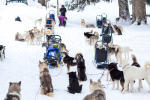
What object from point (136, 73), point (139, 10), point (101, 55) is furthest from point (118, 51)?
point (139, 10)

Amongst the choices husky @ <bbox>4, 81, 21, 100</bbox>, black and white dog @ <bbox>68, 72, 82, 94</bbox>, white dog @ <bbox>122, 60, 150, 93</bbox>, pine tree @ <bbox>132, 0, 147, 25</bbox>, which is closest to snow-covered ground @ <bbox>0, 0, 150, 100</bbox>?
black and white dog @ <bbox>68, 72, 82, 94</bbox>

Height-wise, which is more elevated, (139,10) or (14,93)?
(139,10)

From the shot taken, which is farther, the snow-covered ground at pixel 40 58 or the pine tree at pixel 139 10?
the pine tree at pixel 139 10

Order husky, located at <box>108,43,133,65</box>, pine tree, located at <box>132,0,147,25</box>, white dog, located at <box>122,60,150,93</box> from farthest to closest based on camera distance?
pine tree, located at <box>132,0,147,25</box>
husky, located at <box>108,43,133,65</box>
white dog, located at <box>122,60,150,93</box>

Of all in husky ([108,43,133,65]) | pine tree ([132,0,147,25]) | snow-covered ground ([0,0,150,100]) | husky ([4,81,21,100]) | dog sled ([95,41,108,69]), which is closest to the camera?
husky ([4,81,21,100])

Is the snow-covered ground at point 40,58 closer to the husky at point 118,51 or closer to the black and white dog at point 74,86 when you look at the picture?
the black and white dog at point 74,86

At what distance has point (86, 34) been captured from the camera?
16438 millimetres

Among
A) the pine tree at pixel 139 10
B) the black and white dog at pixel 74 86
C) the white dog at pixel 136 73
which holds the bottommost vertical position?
the black and white dog at pixel 74 86

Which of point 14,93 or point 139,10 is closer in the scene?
point 14,93

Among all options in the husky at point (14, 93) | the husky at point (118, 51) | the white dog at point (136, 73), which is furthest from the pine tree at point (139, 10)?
the husky at point (14, 93)

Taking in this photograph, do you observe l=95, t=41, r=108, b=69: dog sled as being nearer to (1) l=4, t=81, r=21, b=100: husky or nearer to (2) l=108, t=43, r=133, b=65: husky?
(2) l=108, t=43, r=133, b=65: husky

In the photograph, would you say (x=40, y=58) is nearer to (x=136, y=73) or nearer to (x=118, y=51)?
(x=118, y=51)

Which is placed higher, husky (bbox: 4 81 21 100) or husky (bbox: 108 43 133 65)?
husky (bbox: 108 43 133 65)

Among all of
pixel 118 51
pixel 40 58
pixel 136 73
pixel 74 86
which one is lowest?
pixel 74 86
